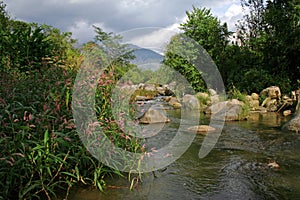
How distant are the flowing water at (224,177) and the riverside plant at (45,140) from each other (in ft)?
0.80

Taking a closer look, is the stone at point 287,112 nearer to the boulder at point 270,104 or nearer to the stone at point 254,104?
the boulder at point 270,104

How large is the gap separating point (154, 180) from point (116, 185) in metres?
0.45

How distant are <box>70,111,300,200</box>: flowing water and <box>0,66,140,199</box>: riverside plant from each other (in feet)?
0.80

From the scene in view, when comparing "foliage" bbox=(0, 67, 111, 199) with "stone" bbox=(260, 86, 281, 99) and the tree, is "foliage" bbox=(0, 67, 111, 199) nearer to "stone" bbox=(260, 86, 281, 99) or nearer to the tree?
"stone" bbox=(260, 86, 281, 99)

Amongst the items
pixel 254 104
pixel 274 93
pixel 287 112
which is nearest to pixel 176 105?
pixel 254 104

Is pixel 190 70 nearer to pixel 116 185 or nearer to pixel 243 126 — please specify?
pixel 243 126

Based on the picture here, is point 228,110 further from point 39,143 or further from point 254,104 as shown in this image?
point 39,143

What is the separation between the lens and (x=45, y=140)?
243 centimetres

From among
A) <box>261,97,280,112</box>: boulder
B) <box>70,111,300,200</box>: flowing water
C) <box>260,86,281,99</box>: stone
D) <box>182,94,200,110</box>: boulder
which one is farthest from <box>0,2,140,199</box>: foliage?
<box>260,86,281,99</box>: stone

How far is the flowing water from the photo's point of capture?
2.82 meters

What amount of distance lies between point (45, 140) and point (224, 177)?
2072 millimetres

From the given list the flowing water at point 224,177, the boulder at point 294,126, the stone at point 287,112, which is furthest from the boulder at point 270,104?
the flowing water at point 224,177

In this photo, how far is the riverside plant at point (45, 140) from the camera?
2.41 meters

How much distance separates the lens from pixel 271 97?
1128 cm
